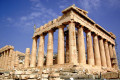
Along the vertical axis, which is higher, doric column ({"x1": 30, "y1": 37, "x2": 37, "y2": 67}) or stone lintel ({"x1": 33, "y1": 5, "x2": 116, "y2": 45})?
stone lintel ({"x1": 33, "y1": 5, "x2": 116, "y2": 45})

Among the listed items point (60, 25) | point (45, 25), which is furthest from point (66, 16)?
point (45, 25)

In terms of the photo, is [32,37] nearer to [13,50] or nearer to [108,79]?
[13,50]

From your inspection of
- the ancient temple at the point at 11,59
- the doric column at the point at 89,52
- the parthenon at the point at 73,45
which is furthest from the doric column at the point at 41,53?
the ancient temple at the point at 11,59

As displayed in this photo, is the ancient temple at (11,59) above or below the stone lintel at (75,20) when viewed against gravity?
below

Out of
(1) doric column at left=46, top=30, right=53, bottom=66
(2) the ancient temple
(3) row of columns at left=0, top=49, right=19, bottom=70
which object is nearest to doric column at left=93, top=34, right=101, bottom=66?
(1) doric column at left=46, top=30, right=53, bottom=66

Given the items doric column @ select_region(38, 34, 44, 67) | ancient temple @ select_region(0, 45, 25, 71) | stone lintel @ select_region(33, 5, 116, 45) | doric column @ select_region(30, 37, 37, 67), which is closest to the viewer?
Result: stone lintel @ select_region(33, 5, 116, 45)

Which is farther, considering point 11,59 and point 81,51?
point 11,59

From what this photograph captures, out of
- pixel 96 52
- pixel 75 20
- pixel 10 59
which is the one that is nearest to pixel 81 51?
pixel 75 20

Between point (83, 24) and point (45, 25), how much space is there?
28.1ft

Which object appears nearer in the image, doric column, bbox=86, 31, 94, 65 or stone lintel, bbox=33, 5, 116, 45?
stone lintel, bbox=33, 5, 116, 45

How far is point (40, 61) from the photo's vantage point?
24750 millimetres

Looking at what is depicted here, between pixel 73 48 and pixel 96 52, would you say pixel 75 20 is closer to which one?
pixel 73 48

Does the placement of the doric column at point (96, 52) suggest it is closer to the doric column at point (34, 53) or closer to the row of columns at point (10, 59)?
the doric column at point (34, 53)

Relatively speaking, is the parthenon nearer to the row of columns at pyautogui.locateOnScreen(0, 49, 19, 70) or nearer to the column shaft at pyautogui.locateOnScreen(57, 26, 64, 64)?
the column shaft at pyautogui.locateOnScreen(57, 26, 64, 64)
